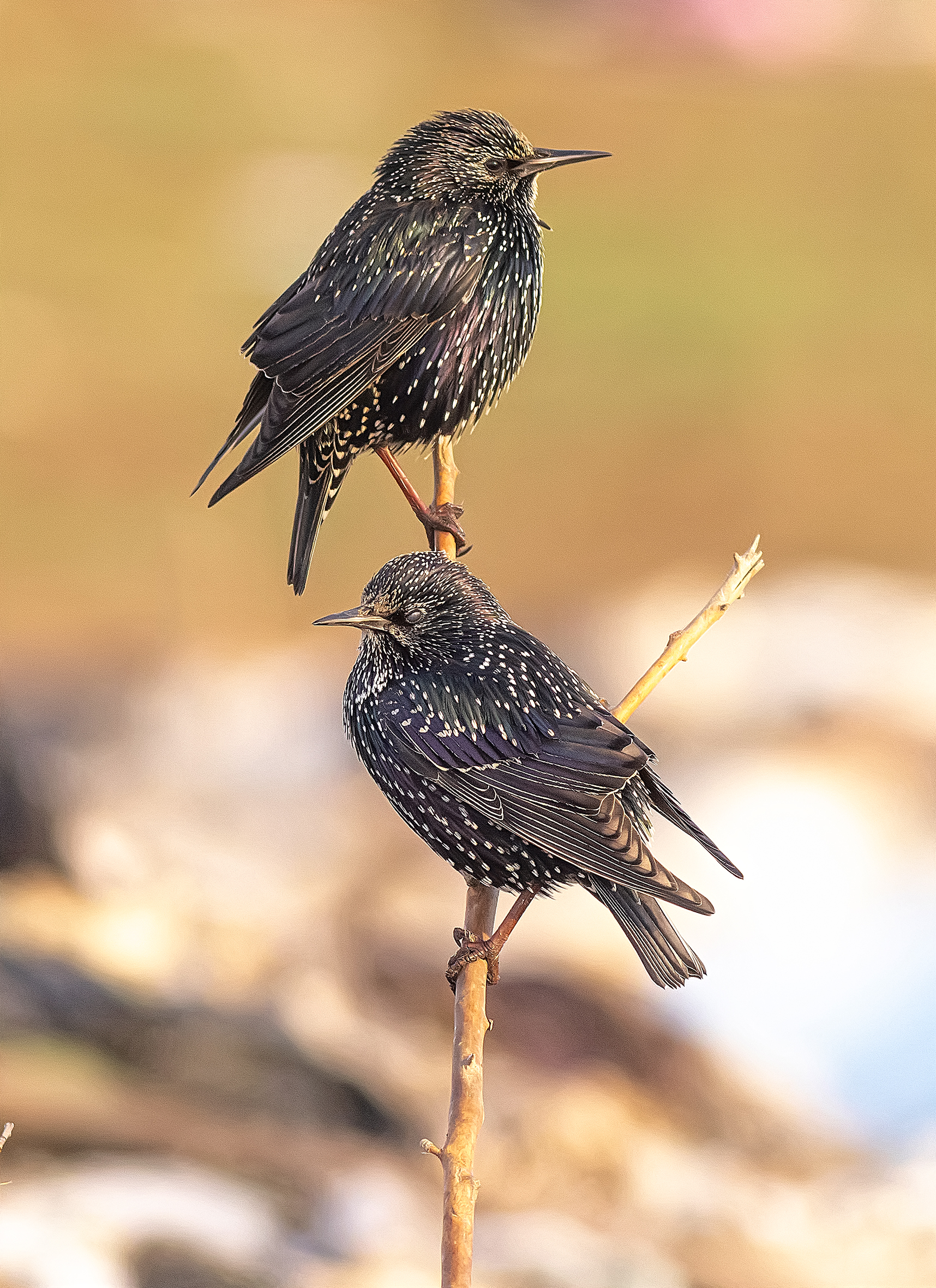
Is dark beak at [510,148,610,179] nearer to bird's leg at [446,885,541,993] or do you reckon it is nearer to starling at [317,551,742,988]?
starling at [317,551,742,988]

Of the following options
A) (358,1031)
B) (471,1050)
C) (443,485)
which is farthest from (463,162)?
(358,1031)

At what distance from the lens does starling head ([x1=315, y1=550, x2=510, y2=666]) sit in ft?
5.43

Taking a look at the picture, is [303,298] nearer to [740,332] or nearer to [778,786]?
[778,786]

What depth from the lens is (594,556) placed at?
5.55m

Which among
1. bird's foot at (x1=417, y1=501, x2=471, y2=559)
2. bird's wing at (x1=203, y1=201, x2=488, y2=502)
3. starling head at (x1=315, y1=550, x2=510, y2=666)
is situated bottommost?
starling head at (x1=315, y1=550, x2=510, y2=666)

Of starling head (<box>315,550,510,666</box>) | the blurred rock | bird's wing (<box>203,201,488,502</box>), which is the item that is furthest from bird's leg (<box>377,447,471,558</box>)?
the blurred rock

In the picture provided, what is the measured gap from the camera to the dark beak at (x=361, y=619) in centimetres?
153

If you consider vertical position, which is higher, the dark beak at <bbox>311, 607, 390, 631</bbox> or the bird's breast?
the bird's breast

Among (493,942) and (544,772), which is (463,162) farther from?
(493,942)

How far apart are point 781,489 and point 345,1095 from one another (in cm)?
286

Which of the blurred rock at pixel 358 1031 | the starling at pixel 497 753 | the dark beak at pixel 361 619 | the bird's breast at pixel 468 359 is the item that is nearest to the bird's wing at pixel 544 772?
the starling at pixel 497 753

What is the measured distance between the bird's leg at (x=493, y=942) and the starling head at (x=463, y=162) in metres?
1.00

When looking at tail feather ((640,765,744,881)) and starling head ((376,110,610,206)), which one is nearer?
tail feather ((640,765,744,881))

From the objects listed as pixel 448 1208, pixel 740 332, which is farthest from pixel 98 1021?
pixel 740 332
